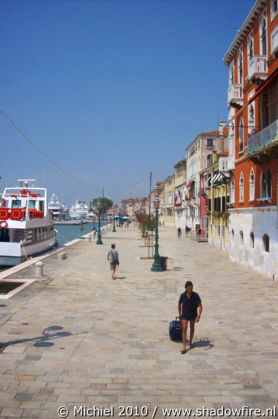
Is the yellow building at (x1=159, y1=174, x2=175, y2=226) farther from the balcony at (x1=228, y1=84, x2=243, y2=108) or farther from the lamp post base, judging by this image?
the lamp post base

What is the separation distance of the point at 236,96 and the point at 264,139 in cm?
688

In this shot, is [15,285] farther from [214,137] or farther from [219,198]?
[214,137]

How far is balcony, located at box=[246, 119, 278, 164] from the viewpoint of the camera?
51.7 feet

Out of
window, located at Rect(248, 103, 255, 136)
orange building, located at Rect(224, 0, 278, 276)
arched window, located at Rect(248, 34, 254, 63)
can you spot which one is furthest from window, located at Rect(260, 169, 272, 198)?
arched window, located at Rect(248, 34, 254, 63)

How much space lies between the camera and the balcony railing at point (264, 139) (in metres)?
15.6

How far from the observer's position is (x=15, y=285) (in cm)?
1628

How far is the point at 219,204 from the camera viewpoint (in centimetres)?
3547

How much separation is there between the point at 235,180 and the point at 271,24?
358 inches

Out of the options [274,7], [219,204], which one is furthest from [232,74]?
[219,204]

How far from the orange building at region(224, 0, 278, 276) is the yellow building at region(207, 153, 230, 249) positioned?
520 centimetres

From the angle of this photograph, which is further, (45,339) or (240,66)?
(240,66)

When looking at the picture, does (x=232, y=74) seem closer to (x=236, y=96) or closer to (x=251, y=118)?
(x=236, y=96)

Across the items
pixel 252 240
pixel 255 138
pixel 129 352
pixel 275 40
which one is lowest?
pixel 129 352

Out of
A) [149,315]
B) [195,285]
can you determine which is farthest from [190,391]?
[195,285]
